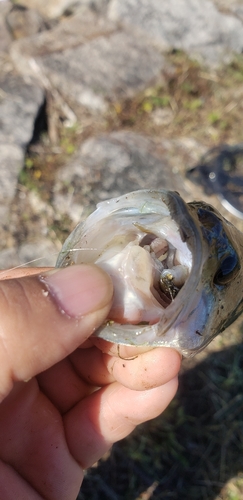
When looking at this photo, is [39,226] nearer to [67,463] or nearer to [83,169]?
[83,169]

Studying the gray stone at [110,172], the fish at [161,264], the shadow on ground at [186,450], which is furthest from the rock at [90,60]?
the fish at [161,264]

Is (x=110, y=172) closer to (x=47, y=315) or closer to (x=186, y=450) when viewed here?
(x=186, y=450)

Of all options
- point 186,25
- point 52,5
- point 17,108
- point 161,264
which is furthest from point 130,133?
point 161,264

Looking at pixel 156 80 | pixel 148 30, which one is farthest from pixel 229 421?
pixel 148 30

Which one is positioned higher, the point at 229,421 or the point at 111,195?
the point at 111,195

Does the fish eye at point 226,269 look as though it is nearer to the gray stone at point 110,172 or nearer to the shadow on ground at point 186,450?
the shadow on ground at point 186,450

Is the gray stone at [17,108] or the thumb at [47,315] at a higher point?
the thumb at [47,315]
